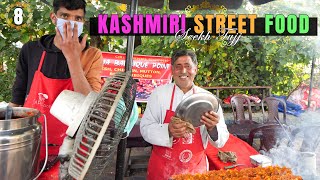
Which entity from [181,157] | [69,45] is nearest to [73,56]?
[69,45]

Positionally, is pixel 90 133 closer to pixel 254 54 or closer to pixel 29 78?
pixel 29 78

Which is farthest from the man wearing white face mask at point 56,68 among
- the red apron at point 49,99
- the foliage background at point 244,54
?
the foliage background at point 244,54

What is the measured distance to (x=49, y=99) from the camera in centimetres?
181

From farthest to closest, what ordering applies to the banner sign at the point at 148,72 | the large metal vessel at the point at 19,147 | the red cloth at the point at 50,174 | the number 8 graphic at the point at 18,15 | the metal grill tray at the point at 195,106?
1. the banner sign at the point at 148,72
2. the number 8 graphic at the point at 18,15
3. the metal grill tray at the point at 195,106
4. the red cloth at the point at 50,174
5. the large metal vessel at the point at 19,147

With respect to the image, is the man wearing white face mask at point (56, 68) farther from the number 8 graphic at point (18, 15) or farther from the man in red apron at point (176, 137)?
the number 8 graphic at point (18, 15)

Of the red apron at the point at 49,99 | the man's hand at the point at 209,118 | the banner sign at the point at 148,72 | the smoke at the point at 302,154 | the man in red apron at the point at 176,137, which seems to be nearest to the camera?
the red apron at the point at 49,99

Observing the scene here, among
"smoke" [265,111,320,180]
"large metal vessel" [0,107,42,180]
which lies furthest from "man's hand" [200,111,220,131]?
"large metal vessel" [0,107,42,180]

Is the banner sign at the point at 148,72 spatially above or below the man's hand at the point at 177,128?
above

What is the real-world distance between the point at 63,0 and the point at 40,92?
59 cm

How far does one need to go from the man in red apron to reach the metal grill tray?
1.03 ft

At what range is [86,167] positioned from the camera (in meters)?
0.95

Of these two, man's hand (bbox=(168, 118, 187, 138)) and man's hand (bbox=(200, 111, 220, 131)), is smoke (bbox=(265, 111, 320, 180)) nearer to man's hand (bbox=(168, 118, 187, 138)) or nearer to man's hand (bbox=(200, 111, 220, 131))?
man's hand (bbox=(200, 111, 220, 131))

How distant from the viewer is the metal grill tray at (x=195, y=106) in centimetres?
194

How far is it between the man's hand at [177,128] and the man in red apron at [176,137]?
1.5 inches
